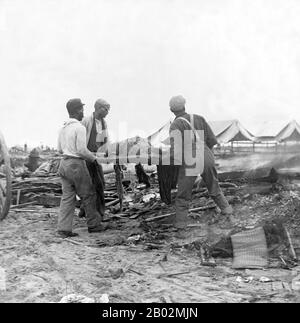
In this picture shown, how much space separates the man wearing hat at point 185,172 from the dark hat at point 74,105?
1.29 m

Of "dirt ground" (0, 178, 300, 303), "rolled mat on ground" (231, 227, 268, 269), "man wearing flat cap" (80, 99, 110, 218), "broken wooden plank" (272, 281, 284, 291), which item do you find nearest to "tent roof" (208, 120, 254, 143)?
"dirt ground" (0, 178, 300, 303)

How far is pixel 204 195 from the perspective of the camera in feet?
24.6

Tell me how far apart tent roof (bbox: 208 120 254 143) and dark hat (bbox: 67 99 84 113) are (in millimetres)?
26944

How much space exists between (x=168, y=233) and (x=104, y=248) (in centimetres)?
103

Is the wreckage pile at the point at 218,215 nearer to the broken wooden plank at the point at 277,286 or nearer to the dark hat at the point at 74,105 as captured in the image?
the broken wooden plank at the point at 277,286

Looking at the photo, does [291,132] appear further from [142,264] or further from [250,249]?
[142,264]

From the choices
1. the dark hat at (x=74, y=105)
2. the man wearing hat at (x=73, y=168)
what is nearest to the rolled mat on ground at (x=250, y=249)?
the man wearing hat at (x=73, y=168)

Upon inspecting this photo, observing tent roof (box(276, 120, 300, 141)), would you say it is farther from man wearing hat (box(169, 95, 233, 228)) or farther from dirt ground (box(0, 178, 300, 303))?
man wearing hat (box(169, 95, 233, 228))

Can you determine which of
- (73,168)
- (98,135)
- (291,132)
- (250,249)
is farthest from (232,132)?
(250,249)

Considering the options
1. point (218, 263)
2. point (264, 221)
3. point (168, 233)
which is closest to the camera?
point (218, 263)

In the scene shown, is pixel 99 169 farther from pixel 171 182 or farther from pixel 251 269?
pixel 251 269

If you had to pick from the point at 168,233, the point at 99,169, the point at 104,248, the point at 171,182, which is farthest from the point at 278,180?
the point at 104,248

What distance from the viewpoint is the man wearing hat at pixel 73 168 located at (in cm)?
576

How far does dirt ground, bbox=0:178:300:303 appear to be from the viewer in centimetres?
357
